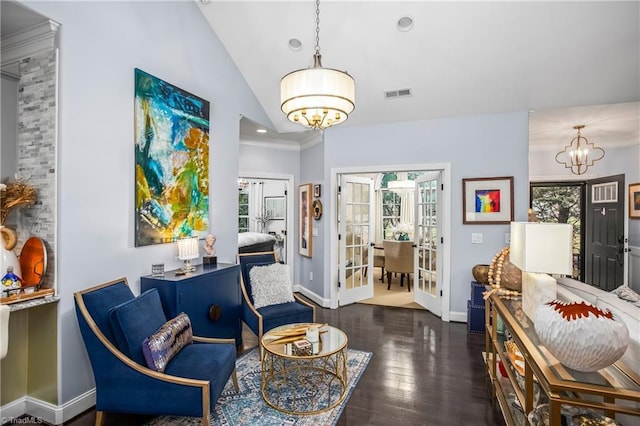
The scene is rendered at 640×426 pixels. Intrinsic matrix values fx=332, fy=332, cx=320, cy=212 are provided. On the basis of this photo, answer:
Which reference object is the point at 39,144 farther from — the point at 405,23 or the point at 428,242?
the point at 428,242

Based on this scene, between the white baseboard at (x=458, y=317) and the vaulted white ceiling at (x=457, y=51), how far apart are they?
2.66 m

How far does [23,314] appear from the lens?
7.68 ft

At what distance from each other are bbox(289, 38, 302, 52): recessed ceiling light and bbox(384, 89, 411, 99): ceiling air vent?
4.05 ft

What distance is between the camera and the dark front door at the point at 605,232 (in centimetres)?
552

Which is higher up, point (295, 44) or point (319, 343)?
point (295, 44)

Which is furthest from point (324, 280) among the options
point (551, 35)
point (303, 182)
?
point (551, 35)

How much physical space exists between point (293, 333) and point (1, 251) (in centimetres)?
206

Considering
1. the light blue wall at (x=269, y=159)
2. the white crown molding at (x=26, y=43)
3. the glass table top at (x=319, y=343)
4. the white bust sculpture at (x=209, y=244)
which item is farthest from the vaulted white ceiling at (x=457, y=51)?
the glass table top at (x=319, y=343)

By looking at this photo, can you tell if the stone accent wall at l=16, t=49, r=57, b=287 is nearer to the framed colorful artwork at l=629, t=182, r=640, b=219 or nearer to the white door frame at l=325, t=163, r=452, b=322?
the white door frame at l=325, t=163, r=452, b=322

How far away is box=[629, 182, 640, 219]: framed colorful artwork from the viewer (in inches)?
209

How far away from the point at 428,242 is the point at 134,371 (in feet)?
13.4

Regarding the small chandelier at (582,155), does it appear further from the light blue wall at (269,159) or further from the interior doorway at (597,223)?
the light blue wall at (269,159)

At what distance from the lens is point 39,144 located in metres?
2.29

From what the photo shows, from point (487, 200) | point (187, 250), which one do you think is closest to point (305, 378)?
point (187, 250)
